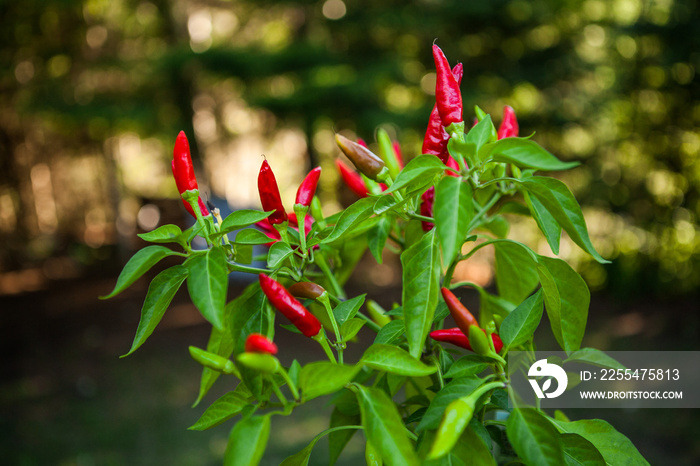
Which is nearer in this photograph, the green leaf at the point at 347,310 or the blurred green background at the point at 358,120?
the green leaf at the point at 347,310

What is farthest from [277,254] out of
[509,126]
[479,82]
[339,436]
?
[479,82]

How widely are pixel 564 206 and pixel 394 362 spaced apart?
278 millimetres

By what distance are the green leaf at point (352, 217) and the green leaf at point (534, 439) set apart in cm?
30

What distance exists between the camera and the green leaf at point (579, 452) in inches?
26.0

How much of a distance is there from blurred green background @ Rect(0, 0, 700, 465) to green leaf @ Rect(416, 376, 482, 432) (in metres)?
2.85

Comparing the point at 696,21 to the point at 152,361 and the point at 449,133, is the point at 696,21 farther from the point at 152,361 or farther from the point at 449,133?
the point at 152,361

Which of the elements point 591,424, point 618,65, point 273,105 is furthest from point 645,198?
point 591,424

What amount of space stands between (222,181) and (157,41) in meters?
2.99

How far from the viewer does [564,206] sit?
2.14 feet

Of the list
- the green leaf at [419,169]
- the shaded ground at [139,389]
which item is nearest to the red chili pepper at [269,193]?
the green leaf at [419,169]

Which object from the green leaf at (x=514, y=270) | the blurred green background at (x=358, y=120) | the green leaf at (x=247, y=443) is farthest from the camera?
the blurred green background at (x=358, y=120)

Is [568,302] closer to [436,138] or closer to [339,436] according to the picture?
[436,138]

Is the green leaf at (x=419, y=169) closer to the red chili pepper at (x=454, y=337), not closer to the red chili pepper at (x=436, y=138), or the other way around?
the red chili pepper at (x=436, y=138)

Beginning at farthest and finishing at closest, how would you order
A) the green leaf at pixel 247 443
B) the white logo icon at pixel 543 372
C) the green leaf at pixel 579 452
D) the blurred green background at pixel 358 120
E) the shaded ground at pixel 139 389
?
1. the blurred green background at pixel 358 120
2. the shaded ground at pixel 139 389
3. the white logo icon at pixel 543 372
4. the green leaf at pixel 579 452
5. the green leaf at pixel 247 443
